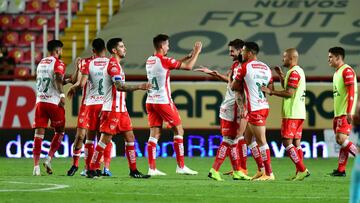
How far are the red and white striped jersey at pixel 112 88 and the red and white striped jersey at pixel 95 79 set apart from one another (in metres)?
0.10

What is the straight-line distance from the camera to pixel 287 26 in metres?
26.8

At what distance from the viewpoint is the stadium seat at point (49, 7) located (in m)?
28.1

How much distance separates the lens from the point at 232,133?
16078 mm

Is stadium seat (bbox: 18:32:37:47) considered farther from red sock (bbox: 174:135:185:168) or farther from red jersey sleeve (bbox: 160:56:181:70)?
red jersey sleeve (bbox: 160:56:181:70)

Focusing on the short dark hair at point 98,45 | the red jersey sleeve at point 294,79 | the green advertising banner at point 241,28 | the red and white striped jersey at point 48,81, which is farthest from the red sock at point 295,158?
the green advertising banner at point 241,28

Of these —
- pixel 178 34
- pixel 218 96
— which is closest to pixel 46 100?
pixel 218 96

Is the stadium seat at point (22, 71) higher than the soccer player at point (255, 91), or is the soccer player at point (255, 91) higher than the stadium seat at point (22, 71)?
the stadium seat at point (22, 71)

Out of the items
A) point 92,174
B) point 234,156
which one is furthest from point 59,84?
point 234,156

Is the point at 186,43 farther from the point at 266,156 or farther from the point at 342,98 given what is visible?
the point at 266,156

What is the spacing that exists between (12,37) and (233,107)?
12501 mm

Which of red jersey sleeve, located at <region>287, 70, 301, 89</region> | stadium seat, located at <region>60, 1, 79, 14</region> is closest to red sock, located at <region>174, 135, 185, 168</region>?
red jersey sleeve, located at <region>287, 70, 301, 89</region>

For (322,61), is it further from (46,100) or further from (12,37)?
(46,100)

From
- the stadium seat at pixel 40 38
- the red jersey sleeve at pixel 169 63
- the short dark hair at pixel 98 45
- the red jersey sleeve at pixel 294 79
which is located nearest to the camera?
the red jersey sleeve at pixel 294 79

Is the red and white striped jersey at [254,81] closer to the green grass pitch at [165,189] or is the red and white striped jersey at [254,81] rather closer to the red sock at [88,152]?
the green grass pitch at [165,189]
